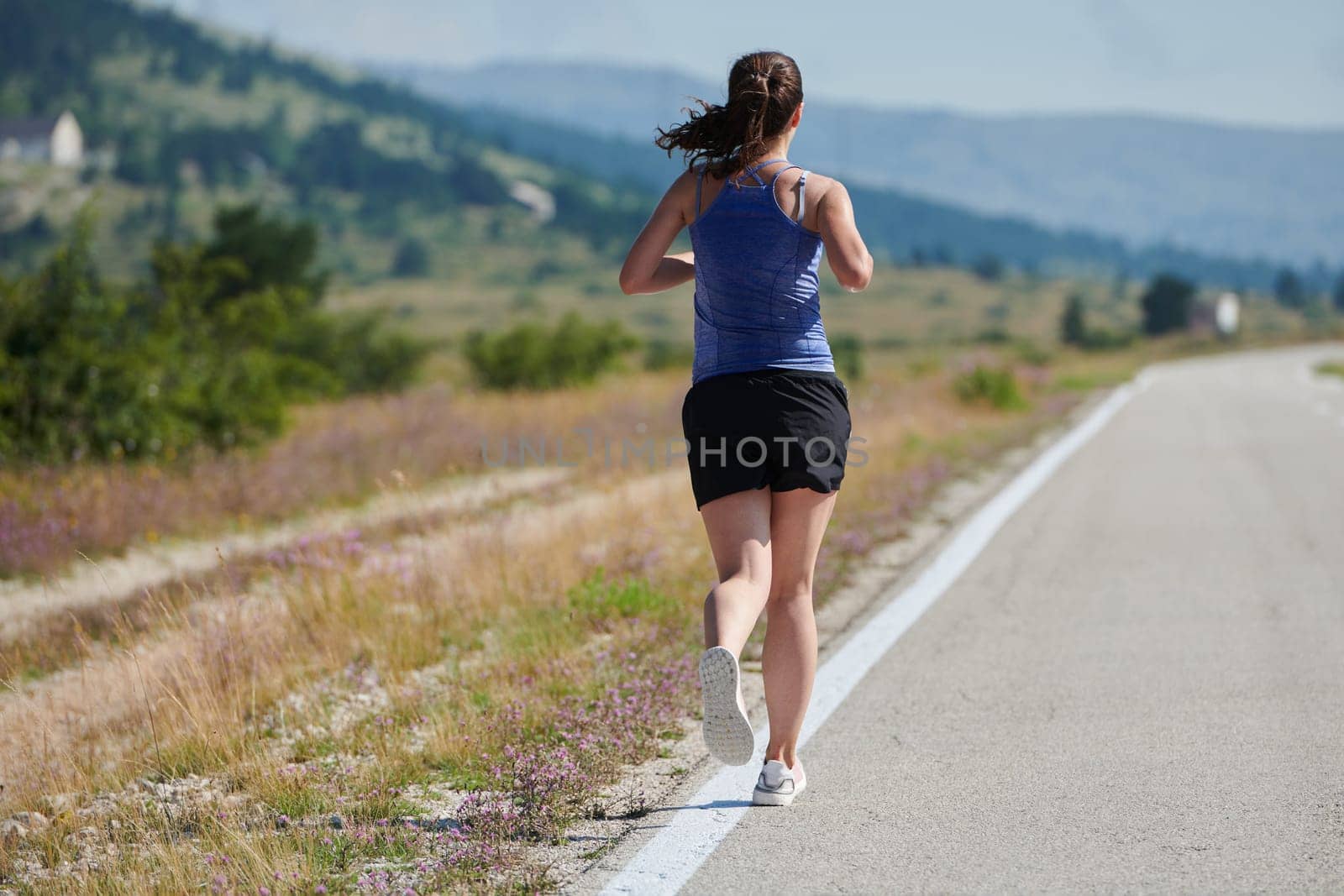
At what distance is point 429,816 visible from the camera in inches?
155

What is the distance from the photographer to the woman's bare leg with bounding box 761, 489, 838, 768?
3.82 meters

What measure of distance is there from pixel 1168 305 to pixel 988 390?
303ft

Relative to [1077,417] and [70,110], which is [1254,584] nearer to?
[1077,417]

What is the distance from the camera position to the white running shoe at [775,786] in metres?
3.96

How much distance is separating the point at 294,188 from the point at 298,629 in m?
172

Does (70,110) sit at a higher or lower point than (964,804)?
higher

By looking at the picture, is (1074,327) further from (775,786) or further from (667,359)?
(775,786)

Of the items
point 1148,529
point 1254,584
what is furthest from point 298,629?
point 1148,529

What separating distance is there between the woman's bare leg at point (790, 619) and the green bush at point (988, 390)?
58.2 feet

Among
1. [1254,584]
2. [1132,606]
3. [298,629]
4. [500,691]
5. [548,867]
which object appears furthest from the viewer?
[1254,584]

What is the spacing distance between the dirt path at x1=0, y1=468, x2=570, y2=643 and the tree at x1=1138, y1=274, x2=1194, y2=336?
340ft

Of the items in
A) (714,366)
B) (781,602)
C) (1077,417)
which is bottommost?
(1077,417)

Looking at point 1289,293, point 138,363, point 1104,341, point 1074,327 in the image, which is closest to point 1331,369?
point 138,363

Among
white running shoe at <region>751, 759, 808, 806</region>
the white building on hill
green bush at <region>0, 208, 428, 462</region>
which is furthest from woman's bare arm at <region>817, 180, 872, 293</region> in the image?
the white building on hill
